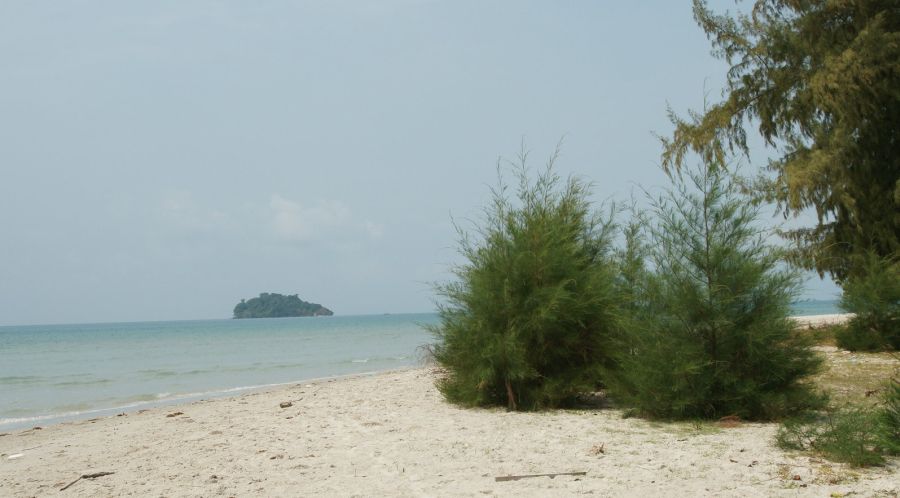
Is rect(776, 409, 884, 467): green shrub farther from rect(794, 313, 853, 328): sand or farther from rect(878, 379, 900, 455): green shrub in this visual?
rect(794, 313, 853, 328): sand

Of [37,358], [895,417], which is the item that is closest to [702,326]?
[895,417]

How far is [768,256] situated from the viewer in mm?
8625

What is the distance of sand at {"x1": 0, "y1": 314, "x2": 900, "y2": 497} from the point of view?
230 inches

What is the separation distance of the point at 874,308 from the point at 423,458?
11.9 metres

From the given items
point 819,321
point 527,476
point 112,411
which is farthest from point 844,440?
point 819,321

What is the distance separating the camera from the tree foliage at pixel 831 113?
1584cm

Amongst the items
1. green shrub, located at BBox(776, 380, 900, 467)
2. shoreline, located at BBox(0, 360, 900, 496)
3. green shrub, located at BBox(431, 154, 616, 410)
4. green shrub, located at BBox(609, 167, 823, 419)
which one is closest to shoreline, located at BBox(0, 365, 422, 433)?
shoreline, located at BBox(0, 360, 900, 496)

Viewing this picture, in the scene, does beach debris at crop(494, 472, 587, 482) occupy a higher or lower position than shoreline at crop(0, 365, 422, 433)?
higher

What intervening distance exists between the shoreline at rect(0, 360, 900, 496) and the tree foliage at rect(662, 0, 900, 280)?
8.21 metres

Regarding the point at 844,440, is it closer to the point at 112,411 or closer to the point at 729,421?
the point at 729,421

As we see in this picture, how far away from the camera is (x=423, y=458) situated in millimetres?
7203

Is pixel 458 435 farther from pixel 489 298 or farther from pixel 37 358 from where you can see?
pixel 37 358

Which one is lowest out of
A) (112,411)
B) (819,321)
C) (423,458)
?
(112,411)

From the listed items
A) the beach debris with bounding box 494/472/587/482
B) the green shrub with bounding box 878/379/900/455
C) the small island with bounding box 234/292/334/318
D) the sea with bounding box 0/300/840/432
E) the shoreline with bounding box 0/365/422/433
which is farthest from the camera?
the small island with bounding box 234/292/334/318
